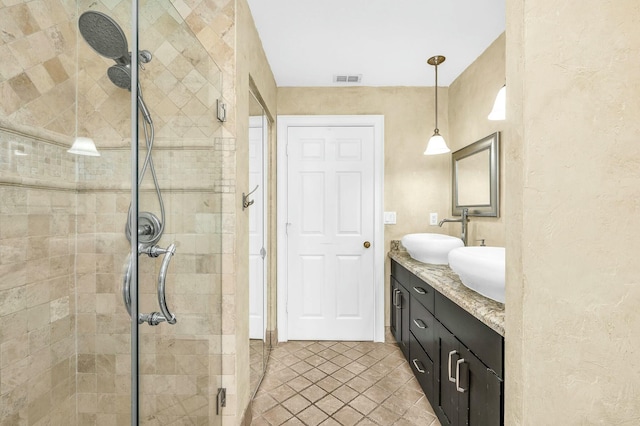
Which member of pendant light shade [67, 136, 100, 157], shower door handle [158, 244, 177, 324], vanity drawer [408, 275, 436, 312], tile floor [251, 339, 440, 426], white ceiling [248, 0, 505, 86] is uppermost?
white ceiling [248, 0, 505, 86]

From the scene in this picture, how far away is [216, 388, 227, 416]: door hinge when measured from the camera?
4.78 ft

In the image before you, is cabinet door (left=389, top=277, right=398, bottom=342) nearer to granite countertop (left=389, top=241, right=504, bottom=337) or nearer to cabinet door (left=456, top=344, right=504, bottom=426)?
granite countertop (left=389, top=241, right=504, bottom=337)

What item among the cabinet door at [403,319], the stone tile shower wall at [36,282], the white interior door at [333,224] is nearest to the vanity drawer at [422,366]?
the cabinet door at [403,319]

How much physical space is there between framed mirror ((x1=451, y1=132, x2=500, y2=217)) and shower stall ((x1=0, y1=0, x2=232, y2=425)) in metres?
2.06

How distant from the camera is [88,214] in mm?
1043

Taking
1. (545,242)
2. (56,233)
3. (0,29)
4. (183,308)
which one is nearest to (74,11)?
(0,29)

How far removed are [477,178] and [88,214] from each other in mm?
2463

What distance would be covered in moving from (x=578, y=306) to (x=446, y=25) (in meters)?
1.86

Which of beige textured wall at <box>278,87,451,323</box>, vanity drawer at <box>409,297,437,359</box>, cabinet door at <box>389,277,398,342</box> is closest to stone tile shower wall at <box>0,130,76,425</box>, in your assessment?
vanity drawer at <box>409,297,437,359</box>

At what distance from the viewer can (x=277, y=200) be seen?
2.87 m

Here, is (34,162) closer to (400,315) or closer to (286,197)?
(286,197)

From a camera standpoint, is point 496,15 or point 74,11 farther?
point 496,15

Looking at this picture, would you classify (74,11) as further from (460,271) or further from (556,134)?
(460,271)

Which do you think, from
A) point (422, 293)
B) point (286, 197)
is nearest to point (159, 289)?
point (422, 293)
